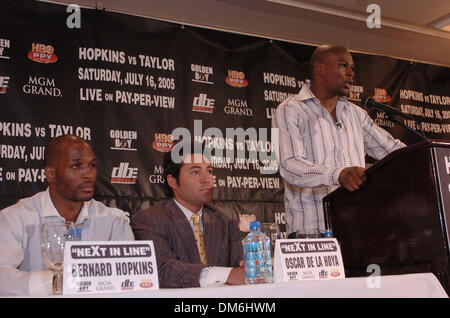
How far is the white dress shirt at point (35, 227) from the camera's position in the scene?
211 centimetres

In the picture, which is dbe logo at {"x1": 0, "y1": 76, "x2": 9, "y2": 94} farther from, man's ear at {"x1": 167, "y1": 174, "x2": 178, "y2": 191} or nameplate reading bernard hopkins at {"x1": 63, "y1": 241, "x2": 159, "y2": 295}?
nameplate reading bernard hopkins at {"x1": 63, "y1": 241, "x2": 159, "y2": 295}

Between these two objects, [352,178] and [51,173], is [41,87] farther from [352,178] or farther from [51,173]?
[352,178]

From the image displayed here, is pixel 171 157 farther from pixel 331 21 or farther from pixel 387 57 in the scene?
pixel 387 57

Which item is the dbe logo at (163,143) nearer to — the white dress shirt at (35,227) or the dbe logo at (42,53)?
the dbe logo at (42,53)

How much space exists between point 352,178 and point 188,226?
0.74 metres

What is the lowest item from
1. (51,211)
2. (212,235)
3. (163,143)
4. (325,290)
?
(325,290)

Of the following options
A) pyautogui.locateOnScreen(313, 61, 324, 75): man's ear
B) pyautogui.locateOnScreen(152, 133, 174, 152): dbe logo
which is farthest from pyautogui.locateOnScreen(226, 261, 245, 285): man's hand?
pyautogui.locateOnScreen(152, 133, 174, 152): dbe logo

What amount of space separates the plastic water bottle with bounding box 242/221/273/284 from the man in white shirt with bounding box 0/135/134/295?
2.89 feet

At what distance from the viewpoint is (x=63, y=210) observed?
2439 millimetres

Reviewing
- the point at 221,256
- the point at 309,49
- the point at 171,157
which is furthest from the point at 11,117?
the point at 309,49

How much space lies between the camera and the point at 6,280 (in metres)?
1.67

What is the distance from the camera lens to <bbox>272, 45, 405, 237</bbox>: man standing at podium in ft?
8.42

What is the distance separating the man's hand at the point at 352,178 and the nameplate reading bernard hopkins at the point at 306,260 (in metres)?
0.51

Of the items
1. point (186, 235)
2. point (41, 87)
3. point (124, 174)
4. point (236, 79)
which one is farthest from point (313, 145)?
point (41, 87)
